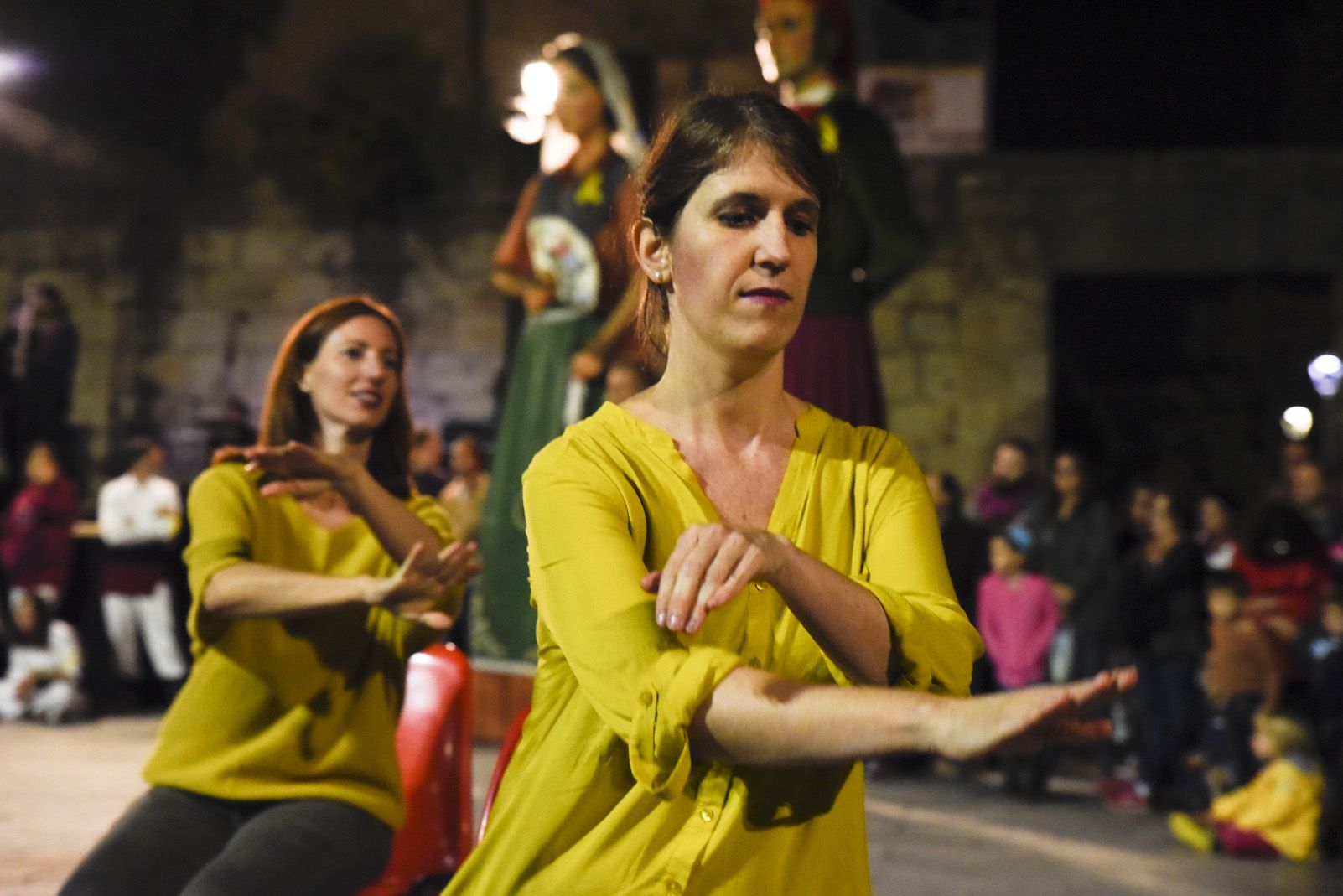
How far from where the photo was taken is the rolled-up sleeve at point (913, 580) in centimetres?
141

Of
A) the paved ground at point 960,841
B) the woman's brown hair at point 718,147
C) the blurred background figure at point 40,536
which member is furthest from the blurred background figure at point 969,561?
the woman's brown hair at point 718,147

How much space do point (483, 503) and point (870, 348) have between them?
7.94ft

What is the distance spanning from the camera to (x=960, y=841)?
570cm

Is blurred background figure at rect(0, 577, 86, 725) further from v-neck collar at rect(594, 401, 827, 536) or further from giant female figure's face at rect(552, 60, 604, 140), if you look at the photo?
v-neck collar at rect(594, 401, 827, 536)

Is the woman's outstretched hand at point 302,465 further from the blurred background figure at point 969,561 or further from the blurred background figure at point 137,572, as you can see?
the blurred background figure at point 137,572

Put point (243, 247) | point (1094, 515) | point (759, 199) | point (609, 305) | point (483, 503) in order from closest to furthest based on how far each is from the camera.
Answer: point (759, 199)
point (609, 305)
point (483, 503)
point (1094, 515)
point (243, 247)

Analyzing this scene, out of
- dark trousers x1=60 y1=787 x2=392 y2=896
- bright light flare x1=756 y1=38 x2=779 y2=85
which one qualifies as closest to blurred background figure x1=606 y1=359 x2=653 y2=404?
bright light flare x1=756 y1=38 x2=779 y2=85

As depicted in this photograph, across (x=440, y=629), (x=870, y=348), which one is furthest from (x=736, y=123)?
(x=870, y=348)

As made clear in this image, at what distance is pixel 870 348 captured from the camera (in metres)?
4.84

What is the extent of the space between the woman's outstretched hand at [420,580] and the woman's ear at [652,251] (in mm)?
900

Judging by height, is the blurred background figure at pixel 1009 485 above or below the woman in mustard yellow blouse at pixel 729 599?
below

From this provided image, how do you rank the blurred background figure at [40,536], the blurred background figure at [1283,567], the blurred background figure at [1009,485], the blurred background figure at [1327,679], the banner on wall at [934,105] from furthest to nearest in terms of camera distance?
the banner on wall at [934,105]
the blurred background figure at [40,536]
the blurred background figure at [1009,485]
the blurred background figure at [1283,567]
the blurred background figure at [1327,679]

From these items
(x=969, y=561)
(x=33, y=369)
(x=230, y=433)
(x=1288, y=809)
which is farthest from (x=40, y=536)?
(x=1288, y=809)

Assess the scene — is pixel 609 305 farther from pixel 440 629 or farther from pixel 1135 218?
pixel 1135 218
